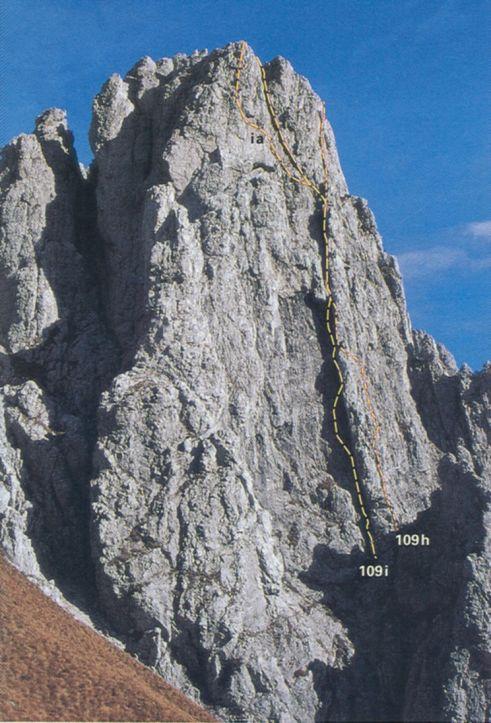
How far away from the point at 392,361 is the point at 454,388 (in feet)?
11.5

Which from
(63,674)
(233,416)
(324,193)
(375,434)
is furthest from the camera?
(324,193)

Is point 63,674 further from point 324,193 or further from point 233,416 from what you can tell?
point 324,193

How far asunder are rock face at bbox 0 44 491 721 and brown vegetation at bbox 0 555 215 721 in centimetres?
216

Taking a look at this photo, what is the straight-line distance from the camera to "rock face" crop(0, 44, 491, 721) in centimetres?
4597

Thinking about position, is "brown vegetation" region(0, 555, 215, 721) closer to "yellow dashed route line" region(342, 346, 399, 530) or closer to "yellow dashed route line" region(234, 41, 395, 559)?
"yellow dashed route line" region(234, 41, 395, 559)

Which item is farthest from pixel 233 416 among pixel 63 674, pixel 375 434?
pixel 63 674

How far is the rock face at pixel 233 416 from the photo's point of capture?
45969mm

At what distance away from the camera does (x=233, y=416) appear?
5175 cm

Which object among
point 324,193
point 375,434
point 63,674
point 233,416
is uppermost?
point 324,193

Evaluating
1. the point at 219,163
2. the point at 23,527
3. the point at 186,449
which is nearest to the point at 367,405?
the point at 186,449

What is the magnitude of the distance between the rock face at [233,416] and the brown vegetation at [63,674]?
2.16 metres

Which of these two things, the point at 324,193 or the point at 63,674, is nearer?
the point at 63,674

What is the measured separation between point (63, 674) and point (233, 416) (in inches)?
622

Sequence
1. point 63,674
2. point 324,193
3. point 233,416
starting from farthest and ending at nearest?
point 324,193 → point 233,416 → point 63,674
